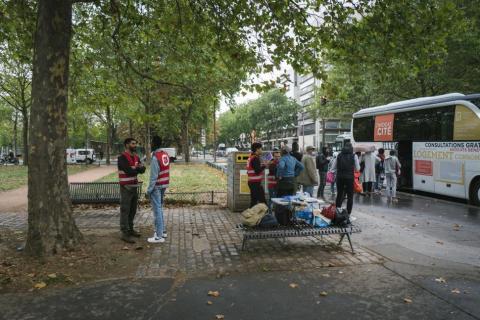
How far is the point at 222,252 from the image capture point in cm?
685

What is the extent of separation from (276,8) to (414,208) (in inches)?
288

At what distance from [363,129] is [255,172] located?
38.7 feet

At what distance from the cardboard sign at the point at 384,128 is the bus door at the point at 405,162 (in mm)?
721

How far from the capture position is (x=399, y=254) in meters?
6.73

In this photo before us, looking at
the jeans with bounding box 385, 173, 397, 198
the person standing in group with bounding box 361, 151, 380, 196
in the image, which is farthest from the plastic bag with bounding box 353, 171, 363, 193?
the jeans with bounding box 385, 173, 397, 198

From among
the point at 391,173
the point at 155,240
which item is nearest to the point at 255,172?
the point at 155,240

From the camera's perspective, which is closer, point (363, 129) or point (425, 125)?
point (425, 125)

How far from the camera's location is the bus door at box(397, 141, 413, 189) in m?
16.1

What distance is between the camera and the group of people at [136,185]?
7.39 m

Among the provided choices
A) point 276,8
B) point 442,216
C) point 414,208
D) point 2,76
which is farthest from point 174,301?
point 2,76

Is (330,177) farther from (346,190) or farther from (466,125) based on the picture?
(346,190)

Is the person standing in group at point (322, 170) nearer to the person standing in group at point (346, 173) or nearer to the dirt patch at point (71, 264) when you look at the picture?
the person standing in group at point (346, 173)

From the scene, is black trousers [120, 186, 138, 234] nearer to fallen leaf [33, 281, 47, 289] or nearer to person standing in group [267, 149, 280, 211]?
fallen leaf [33, 281, 47, 289]

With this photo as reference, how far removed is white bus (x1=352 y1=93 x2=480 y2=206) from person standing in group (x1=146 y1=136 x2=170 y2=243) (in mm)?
9884
